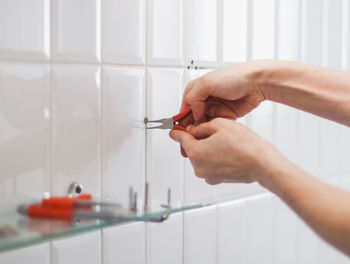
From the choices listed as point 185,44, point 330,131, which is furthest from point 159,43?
point 330,131

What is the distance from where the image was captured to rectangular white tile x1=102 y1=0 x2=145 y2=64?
74 centimetres

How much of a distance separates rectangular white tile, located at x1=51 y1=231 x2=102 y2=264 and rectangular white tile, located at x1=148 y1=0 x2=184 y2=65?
300mm

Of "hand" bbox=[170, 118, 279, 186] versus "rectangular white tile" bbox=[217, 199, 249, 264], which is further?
"rectangular white tile" bbox=[217, 199, 249, 264]

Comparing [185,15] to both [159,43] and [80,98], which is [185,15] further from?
[80,98]

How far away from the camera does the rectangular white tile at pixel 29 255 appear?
0.66m

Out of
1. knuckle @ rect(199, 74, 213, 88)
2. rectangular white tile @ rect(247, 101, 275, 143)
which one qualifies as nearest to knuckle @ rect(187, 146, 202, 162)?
knuckle @ rect(199, 74, 213, 88)

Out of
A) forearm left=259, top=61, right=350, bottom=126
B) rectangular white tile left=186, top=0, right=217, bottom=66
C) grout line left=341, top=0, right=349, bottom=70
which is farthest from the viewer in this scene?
grout line left=341, top=0, right=349, bottom=70

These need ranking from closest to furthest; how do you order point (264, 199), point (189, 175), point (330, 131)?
point (189, 175) < point (264, 199) < point (330, 131)

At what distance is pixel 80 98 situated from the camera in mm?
715

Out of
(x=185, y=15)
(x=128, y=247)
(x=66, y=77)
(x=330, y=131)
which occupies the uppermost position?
(x=185, y=15)

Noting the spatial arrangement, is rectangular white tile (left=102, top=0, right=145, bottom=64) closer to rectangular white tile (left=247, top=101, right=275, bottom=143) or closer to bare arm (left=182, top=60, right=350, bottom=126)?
bare arm (left=182, top=60, right=350, bottom=126)

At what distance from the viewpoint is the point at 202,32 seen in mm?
883

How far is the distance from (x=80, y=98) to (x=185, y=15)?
0.26 metres


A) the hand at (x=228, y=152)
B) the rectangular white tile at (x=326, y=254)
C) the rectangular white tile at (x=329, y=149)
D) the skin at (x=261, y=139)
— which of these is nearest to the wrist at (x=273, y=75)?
the skin at (x=261, y=139)
